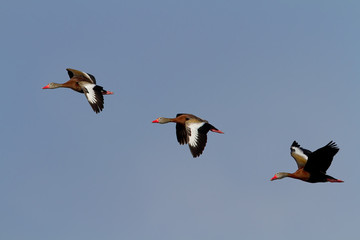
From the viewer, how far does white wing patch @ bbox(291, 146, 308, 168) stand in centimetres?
2095

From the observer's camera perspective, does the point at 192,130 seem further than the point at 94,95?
No

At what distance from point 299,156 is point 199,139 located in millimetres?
3857

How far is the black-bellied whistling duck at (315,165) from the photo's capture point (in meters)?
18.1

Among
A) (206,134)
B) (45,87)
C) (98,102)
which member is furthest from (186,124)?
(45,87)

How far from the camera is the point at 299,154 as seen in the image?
2155 centimetres

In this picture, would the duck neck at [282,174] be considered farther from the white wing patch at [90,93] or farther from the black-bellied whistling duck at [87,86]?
the white wing patch at [90,93]

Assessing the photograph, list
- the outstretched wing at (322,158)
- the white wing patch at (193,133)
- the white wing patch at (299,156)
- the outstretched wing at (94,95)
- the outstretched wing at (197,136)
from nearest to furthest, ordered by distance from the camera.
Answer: the outstretched wing at (322,158)
the outstretched wing at (197,136)
the white wing patch at (193,133)
the white wing patch at (299,156)
the outstretched wing at (94,95)

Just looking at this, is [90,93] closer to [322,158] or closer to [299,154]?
[299,154]

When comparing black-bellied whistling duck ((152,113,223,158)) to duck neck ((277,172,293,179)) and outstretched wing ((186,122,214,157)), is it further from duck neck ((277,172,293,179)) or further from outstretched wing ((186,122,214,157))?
duck neck ((277,172,293,179))

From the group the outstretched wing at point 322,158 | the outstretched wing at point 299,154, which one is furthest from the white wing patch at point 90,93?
the outstretched wing at point 322,158

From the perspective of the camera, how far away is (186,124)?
21078 millimetres

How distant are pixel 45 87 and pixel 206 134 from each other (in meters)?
8.59

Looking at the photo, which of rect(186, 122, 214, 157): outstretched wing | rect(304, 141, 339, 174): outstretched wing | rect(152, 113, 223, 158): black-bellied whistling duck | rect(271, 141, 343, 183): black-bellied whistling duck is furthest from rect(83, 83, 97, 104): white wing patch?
rect(304, 141, 339, 174): outstretched wing

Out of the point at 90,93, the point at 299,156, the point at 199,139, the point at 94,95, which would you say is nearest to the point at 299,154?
the point at 299,156
